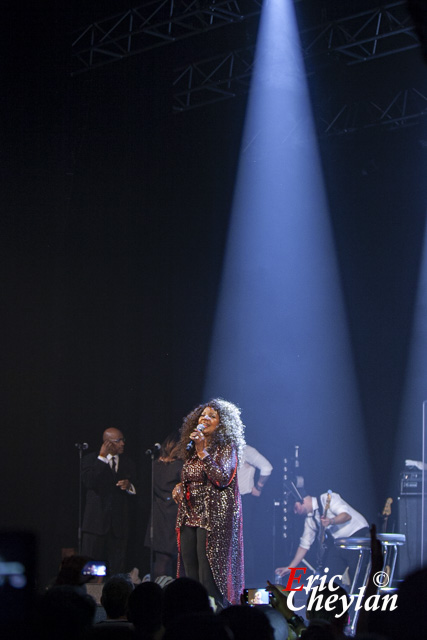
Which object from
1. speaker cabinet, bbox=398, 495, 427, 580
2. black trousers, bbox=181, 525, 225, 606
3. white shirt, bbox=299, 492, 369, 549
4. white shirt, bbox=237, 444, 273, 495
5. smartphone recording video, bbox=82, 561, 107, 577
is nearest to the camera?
smartphone recording video, bbox=82, 561, 107, 577

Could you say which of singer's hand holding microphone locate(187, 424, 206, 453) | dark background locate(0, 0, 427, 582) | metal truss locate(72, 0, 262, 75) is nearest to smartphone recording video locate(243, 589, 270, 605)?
singer's hand holding microphone locate(187, 424, 206, 453)

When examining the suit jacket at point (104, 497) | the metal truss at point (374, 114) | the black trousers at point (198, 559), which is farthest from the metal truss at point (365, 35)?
the black trousers at point (198, 559)

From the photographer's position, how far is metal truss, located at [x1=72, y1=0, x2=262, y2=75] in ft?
28.7

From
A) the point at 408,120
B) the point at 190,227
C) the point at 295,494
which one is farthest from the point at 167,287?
the point at 408,120

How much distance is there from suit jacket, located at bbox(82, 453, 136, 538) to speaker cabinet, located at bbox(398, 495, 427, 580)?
2768 millimetres

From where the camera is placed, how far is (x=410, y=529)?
9.03 meters

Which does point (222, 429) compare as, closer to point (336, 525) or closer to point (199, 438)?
point (199, 438)

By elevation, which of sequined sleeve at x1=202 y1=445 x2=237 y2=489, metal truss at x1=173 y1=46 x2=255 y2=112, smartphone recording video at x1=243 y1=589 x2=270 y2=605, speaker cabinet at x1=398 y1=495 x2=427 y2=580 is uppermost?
metal truss at x1=173 y1=46 x2=255 y2=112

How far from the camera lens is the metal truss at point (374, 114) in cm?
1010

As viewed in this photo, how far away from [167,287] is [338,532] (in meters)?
3.26

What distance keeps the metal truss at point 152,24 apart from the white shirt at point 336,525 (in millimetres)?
4821

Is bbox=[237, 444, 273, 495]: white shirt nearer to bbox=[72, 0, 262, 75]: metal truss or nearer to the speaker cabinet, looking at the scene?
the speaker cabinet

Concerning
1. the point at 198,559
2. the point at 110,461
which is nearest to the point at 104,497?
the point at 110,461

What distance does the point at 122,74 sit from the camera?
9727 mm
